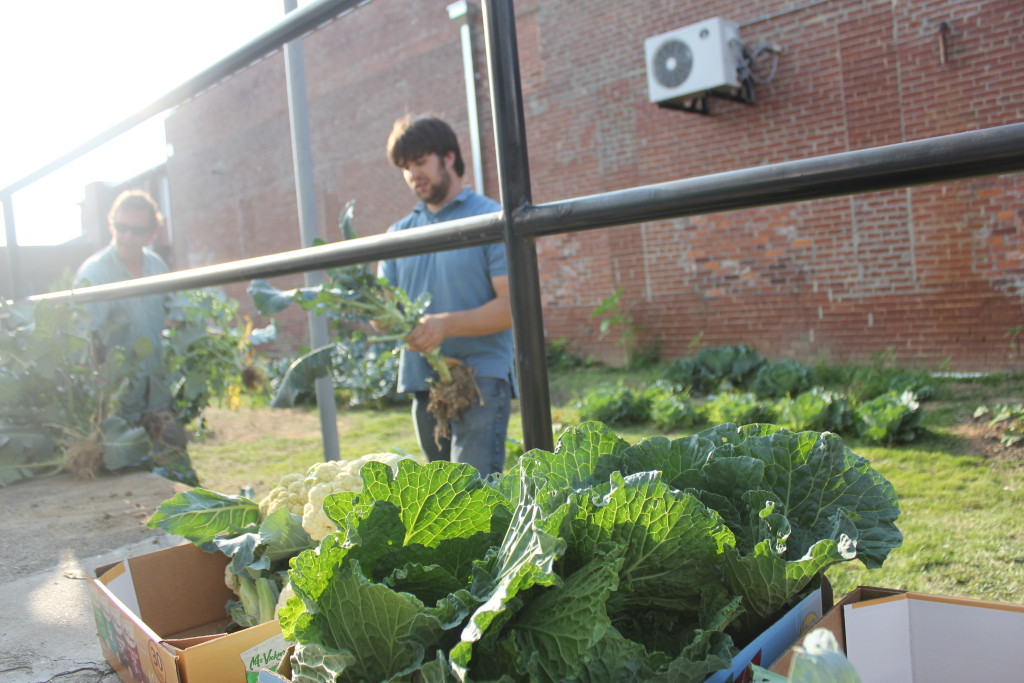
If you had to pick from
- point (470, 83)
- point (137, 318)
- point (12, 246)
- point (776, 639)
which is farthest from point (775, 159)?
point (776, 639)

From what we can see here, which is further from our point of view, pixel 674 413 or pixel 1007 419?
pixel 674 413

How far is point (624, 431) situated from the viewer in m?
6.98

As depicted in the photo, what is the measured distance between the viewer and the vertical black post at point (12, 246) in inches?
122

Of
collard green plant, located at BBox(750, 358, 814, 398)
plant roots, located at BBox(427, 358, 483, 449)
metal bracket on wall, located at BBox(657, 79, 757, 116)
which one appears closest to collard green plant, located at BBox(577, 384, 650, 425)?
collard green plant, located at BBox(750, 358, 814, 398)

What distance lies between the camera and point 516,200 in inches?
43.5

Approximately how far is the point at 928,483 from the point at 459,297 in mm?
3223

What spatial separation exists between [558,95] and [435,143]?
8.29 m

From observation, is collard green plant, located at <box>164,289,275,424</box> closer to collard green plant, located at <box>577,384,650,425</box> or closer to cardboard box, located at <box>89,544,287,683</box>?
cardboard box, located at <box>89,544,287,683</box>

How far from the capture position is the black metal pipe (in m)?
0.75

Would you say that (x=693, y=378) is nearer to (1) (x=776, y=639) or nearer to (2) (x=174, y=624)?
(2) (x=174, y=624)

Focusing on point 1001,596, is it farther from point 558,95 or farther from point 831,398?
point 558,95

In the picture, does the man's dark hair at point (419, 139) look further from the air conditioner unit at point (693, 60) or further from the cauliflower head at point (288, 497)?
the air conditioner unit at point (693, 60)

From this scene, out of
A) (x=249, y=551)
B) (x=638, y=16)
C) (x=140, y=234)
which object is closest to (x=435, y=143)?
(x=249, y=551)

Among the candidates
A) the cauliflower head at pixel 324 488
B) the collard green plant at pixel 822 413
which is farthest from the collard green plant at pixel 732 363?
the cauliflower head at pixel 324 488
